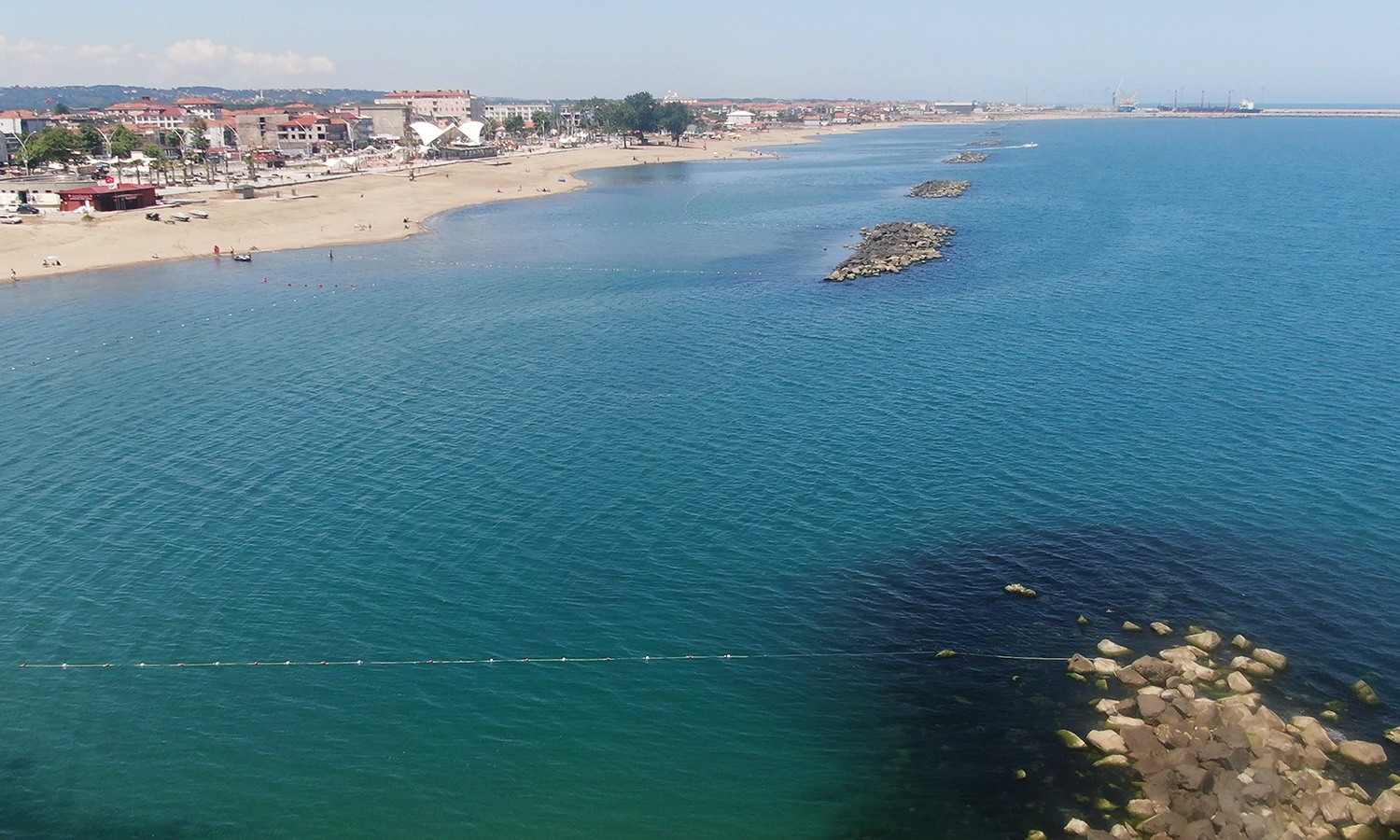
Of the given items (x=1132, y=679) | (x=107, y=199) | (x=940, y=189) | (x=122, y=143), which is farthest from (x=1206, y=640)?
(x=122, y=143)

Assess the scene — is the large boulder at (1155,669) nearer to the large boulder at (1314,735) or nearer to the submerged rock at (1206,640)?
the submerged rock at (1206,640)

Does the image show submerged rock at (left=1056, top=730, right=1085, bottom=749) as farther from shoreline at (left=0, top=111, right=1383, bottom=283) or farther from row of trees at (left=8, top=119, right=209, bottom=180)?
row of trees at (left=8, top=119, right=209, bottom=180)

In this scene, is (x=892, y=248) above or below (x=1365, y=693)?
above

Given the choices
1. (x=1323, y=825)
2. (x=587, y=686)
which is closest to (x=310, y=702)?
(x=587, y=686)

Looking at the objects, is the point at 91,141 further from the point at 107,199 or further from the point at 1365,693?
the point at 1365,693

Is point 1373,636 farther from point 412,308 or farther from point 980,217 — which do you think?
point 980,217

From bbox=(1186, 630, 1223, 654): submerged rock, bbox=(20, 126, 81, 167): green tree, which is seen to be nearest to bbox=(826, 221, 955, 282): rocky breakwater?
bbox=(1186, 630, 1223, 654): submerged rock
